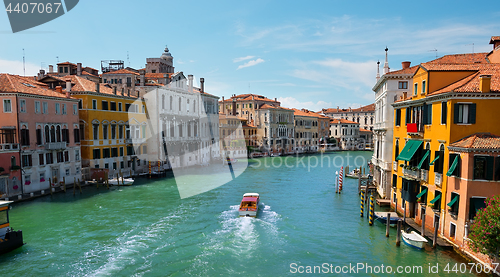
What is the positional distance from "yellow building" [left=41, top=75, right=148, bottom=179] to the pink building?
1.02 meters

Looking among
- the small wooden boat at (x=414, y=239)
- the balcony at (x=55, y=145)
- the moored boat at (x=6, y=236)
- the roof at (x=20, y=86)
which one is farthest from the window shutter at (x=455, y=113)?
the balcony at (x=55, y=145)

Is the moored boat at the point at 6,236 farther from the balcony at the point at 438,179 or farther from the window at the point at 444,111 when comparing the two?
the window at the point at 444,111

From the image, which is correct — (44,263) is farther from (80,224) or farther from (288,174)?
(288,174)

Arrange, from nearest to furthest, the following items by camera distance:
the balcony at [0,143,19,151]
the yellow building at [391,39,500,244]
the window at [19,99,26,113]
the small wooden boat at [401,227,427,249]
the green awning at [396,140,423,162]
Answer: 1. the yellow building at [391,39,500,244]
2. the small wooden boat at [401,227,427,249]
3. the green awning at [396,140,423,162]
4. the balcony at [0,143,19,151]
5. the window at [19,99,26,113]

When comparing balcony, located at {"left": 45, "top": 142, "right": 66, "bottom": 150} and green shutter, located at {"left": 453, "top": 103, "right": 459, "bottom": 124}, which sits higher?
green shutter, located at {"left": 453, "top": 103, "right": 459, "bottom": 124}

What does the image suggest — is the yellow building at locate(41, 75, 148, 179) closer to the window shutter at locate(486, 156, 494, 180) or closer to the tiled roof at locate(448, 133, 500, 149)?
the tiled roof at locate(448, 133, 500, 149)

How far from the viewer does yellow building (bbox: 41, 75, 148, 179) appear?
27188mm

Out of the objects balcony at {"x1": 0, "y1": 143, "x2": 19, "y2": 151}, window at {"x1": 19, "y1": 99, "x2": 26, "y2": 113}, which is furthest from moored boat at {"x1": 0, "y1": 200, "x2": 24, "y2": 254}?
window at {"x1": 19, "y1": 99, "x2": 26, "y2": 113}

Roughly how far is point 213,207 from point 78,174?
12684 millimetres

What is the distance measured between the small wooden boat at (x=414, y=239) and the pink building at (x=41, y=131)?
22.1 meters

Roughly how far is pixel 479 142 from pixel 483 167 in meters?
0.85

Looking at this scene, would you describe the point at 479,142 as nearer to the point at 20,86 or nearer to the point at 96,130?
the point at 20,86

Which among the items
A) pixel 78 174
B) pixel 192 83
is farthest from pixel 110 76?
pixel 78 174

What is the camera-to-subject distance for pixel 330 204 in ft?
70.7
